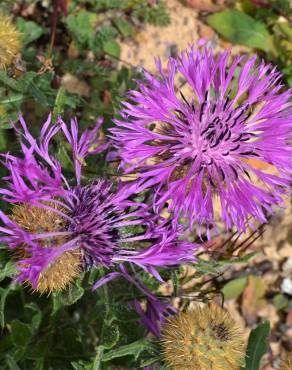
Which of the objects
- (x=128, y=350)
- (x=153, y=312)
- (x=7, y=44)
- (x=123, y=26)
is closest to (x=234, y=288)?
(x=153, y=312)

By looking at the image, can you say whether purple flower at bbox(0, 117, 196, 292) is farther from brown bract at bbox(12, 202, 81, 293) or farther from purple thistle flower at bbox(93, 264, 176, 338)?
purple thistle flower at bbox(93, 264, 176, 338)

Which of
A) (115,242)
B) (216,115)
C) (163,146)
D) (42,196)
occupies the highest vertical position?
(216,115)

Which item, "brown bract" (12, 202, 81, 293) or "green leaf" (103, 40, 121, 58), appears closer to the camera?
"brown bract" (12, 202, 81, 293)

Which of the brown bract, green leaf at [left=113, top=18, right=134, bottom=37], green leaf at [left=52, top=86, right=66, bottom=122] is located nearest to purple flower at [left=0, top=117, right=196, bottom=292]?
the brown bract

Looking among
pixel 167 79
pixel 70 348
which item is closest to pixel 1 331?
pixel 70 348

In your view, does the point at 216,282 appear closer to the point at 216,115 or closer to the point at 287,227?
the point at 287,227

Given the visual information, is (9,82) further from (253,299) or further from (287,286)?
(287,286)
